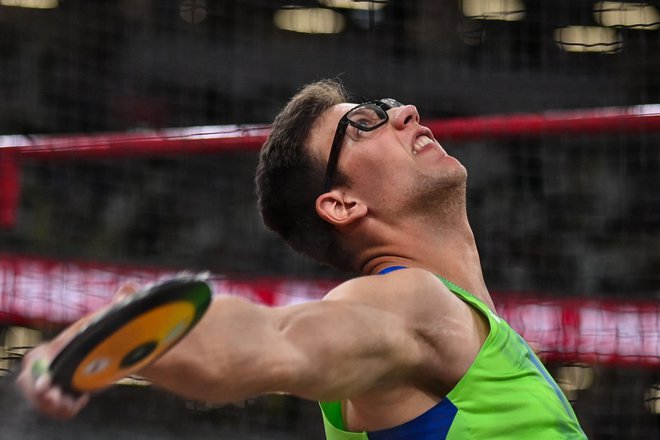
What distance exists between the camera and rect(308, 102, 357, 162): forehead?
231 centimetres

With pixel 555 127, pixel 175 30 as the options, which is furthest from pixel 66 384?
pixel 175 30

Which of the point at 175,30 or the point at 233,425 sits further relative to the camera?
the point at 175,30

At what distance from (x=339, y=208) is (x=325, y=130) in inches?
7.7

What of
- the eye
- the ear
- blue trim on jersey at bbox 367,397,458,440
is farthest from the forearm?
the eye

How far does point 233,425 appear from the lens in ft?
18.4

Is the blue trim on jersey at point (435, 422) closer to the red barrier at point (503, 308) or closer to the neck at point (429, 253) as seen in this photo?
the neck at point (429, 253)

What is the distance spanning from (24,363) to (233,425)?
4.50 metres

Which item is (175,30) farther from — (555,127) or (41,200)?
(555,127)

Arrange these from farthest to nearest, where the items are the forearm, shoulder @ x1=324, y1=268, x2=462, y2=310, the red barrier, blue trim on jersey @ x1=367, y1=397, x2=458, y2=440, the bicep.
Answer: the red barrier
blue trim on jersey @ x1=367, y1=397, x2=458, y2=440
shoulder @ x1=324, y1=268, x2=462, y2=310
the bicep
the forearm

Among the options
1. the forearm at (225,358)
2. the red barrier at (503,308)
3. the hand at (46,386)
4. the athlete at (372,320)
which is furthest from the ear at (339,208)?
the red barrier at (503,308)

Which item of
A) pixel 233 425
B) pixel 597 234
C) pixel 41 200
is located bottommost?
pixel 233 425

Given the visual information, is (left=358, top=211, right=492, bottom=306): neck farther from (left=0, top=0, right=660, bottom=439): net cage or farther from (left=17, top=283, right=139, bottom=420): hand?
(left=17, top=283, right=139, bottom=420): hand

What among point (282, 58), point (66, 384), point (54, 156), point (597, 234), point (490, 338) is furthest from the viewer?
point (282, 58)

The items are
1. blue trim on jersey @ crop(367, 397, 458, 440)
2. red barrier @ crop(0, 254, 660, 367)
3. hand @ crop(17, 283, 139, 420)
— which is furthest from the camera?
red barrier @ crop(0, 254, 660, 367)
